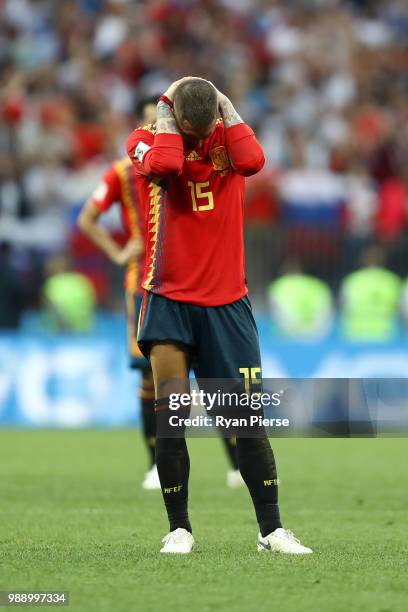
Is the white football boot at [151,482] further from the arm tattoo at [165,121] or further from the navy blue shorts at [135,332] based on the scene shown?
the arm tattoo at [165,121]

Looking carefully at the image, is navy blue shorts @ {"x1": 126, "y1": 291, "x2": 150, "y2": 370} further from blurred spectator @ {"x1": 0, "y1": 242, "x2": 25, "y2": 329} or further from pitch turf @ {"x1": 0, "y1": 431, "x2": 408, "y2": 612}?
blurred spectator @ {"x1": 0, "y1": 242, "x2": 25, "y2": 329}

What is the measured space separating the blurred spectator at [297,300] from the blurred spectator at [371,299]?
9.5 inches

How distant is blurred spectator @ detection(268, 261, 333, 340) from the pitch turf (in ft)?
12.4

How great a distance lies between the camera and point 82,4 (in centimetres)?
2080

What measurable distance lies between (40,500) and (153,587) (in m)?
3.44

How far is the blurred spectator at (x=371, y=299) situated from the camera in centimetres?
1558

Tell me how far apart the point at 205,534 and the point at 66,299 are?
9.33 m

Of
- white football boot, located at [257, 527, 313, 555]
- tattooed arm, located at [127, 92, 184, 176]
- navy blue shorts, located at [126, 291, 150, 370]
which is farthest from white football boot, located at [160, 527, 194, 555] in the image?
navy blue shorts, located at [126, 291, 150, 370]

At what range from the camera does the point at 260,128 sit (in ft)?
63.9

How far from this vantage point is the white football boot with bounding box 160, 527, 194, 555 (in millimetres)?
6082

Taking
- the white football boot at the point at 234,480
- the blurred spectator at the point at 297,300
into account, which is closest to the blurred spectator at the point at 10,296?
the blurred spectator at the point at 297,300

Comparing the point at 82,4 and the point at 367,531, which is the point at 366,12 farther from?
the point at 367,531

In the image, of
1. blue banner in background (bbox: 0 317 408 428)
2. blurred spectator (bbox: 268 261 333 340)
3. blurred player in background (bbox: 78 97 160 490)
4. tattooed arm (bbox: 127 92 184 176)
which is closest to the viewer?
tattooed arm (bbox: 127 92 184 176)

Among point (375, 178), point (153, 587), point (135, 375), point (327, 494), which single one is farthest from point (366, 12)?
point (153, 587)
